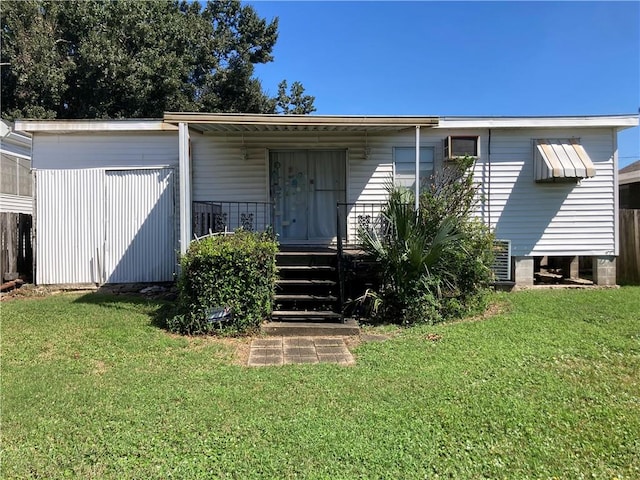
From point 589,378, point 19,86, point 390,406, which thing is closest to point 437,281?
point 589,378

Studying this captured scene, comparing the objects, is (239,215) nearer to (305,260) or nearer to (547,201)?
(305,260)

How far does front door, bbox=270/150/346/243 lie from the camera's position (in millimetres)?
8773

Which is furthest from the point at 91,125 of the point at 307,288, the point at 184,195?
the point at 307,288

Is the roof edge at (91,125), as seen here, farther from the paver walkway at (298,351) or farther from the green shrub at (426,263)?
the paver walkway at (298,351)

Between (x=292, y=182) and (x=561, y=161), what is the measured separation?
17.1ft

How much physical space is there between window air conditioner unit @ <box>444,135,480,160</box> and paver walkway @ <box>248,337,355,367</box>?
15.4 feet

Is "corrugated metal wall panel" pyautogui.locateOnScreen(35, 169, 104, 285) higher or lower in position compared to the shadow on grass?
higher

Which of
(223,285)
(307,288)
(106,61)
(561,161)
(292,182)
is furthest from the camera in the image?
(106,61)

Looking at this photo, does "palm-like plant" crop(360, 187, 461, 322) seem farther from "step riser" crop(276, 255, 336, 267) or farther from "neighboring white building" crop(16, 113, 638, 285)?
"neighboring white building" crop(16, 113, 638, 285)

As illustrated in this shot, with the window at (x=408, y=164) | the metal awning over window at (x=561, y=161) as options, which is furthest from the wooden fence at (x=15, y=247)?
the metal awning over window at (x=561, y=161)

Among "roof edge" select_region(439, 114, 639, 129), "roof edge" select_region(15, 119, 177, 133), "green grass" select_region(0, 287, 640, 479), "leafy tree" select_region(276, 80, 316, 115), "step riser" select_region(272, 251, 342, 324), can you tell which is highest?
"leafy tree" select_region(276, 80, 316, 115)

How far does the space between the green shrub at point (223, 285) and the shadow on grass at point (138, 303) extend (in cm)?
56

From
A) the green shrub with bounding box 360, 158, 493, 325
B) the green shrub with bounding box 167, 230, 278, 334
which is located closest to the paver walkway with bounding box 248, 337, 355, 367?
the green shrub with bounding box 167, 230, 278, 334

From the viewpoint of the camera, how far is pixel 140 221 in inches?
321
